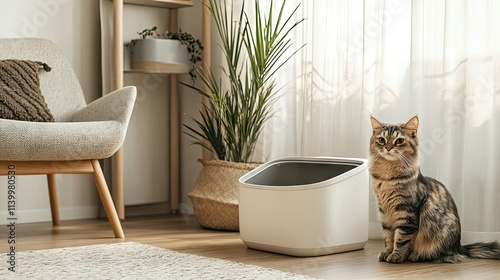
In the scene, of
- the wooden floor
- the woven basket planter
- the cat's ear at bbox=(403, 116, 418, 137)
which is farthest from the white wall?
the cat's ear at bbox=(403, 116, 418, 137)

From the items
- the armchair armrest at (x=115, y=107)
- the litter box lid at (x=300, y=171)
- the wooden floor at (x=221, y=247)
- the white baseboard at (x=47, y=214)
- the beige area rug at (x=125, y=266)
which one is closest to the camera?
the beige area rug at (x=125, y=266)

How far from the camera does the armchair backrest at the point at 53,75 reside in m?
3.32

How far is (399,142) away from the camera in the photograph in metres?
2.45

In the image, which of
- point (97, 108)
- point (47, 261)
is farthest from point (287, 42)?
point (47, 261)

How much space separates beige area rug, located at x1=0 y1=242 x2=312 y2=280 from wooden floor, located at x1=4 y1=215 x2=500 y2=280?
133 mm

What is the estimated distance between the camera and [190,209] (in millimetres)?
4008

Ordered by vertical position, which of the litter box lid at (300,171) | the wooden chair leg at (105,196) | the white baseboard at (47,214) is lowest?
the white baseboard at (47,214)

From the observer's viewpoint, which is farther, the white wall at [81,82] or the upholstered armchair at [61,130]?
the white wall at [81,82]

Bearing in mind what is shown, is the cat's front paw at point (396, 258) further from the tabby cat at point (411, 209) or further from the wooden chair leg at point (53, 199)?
the wooden chair leg at point (53, 199)

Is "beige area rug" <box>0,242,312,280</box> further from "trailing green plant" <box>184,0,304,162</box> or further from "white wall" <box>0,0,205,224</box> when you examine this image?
"white wall" <box>0,0,205,224</box>

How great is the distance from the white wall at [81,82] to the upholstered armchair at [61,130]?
0.85 ft

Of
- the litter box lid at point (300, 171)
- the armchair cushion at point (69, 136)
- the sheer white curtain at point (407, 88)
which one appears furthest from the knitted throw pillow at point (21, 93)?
the sheer white curtain at point (407, 88)

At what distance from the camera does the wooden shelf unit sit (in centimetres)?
357

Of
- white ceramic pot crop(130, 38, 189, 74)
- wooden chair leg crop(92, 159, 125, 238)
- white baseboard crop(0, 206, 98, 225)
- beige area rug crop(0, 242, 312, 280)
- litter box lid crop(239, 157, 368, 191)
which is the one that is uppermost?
white ceramic pot crop(130, 38, 189, 74)
